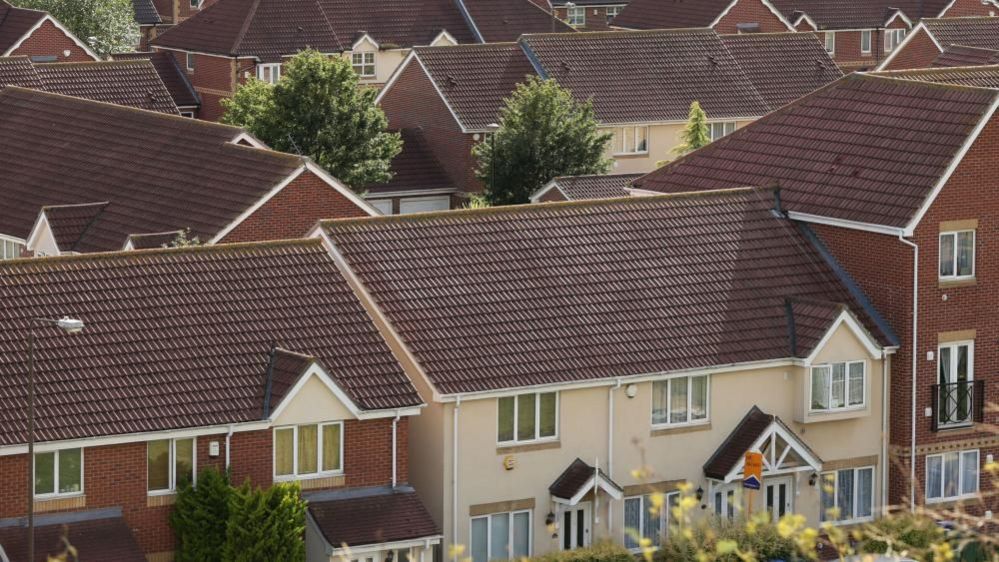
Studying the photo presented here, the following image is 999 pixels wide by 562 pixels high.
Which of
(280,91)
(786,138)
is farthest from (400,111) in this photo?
(786,138)

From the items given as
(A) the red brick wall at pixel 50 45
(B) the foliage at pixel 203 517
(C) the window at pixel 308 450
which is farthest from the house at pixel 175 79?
(B) the foliage at pixel 203 517

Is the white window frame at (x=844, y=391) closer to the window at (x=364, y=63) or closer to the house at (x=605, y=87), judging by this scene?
the house at (x=605, y=87)

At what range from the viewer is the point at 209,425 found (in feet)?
132

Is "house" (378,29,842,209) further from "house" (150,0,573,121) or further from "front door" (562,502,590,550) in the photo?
"front door" (562,502,590,550)

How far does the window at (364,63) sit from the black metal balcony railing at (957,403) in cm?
5562

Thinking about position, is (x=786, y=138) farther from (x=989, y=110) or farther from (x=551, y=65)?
(x=551, y=65)

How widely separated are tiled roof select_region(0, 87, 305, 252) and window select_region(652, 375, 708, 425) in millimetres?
12702

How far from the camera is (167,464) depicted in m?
40.1

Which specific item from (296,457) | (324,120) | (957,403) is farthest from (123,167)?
(957,403)

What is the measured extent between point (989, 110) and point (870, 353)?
18.8 ft

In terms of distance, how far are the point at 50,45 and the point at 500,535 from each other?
52883mm

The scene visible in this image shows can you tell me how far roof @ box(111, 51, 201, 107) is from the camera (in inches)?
3831

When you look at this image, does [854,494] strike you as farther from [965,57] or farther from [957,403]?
[965,57]

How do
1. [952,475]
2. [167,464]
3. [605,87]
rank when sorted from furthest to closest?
1. [605,87]
2. [952,475]
3. [167,464]
